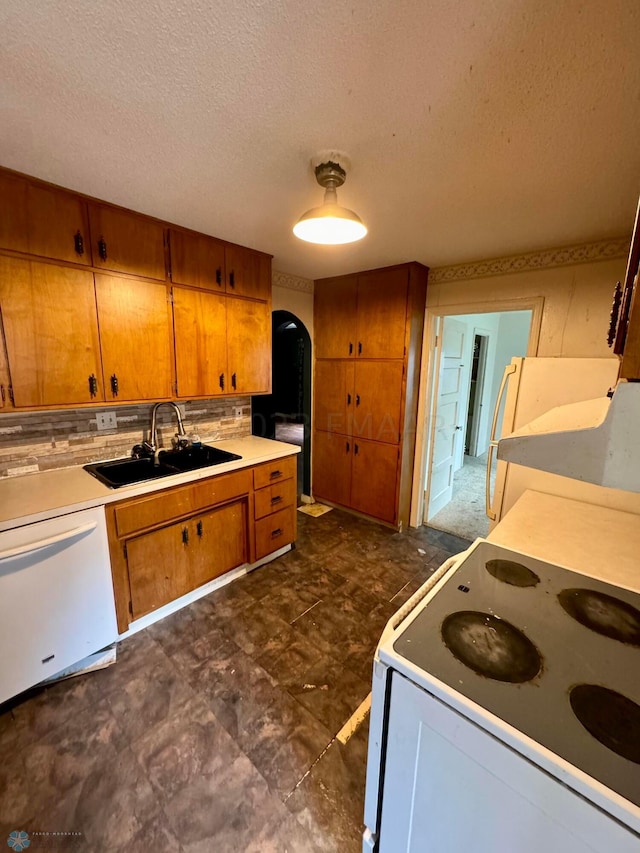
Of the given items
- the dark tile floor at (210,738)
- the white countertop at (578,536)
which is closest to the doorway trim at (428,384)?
the dark tile floor at (210,738)

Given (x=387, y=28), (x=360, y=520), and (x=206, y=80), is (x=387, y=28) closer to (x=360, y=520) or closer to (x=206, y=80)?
(x=206, y=80)

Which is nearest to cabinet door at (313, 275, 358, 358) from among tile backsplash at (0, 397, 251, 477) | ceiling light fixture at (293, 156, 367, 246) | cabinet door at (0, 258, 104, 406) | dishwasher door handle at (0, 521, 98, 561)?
tile backsplash at (0, 397, 251, 477)

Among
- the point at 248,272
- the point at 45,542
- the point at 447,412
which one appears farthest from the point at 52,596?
the point at 447,412

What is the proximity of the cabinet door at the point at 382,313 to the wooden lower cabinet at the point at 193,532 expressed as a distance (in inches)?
50.9

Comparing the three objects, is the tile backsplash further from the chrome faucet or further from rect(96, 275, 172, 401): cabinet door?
rect(96, 275, 172, 401): cabinet door

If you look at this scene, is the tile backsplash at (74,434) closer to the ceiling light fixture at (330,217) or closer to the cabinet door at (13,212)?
the cabinet door at (13,212)

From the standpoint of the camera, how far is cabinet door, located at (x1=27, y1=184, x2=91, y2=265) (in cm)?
165

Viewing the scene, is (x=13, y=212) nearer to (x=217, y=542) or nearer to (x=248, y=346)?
(x=248, y=346)

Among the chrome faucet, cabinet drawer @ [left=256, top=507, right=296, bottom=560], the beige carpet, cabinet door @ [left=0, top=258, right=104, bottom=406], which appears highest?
cabinet door @ [left=0, top=258, right=104, bottom=406]

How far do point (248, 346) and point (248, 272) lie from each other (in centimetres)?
54

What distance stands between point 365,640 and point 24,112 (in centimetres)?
278

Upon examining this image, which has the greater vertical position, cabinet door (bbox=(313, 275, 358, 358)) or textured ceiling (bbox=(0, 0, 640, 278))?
textured ceiling (bbox=(0, 0, 640, 278))

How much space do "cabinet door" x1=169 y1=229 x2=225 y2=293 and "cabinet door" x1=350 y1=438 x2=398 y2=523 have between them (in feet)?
6.23

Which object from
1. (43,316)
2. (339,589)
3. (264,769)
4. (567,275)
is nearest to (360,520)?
(339,589)
